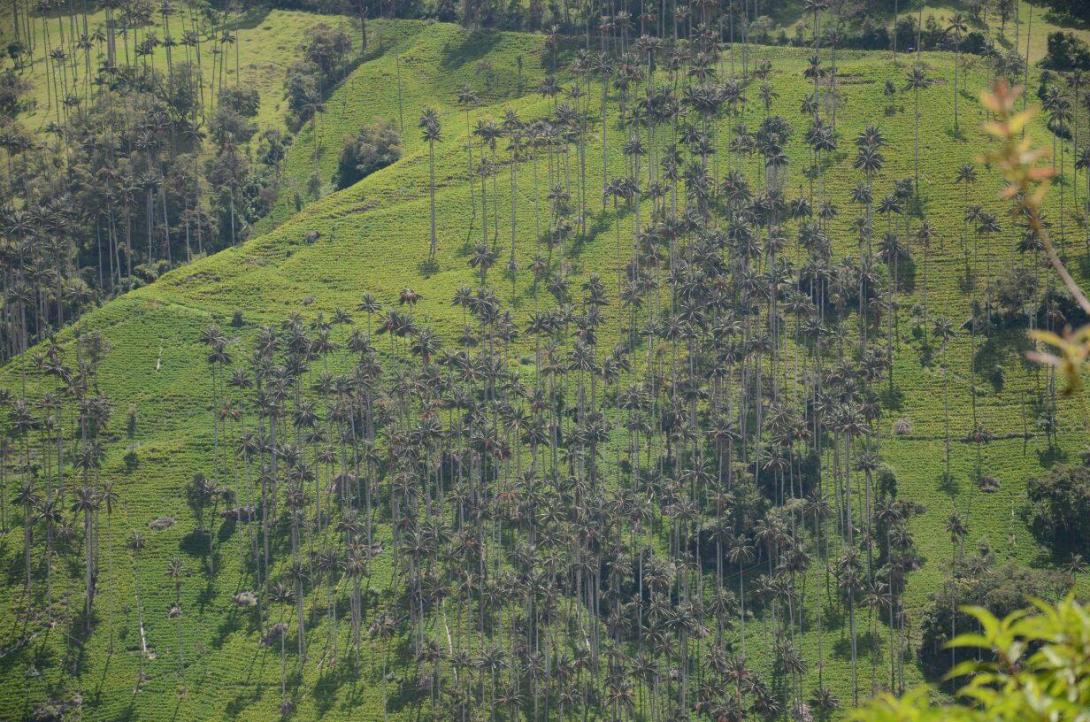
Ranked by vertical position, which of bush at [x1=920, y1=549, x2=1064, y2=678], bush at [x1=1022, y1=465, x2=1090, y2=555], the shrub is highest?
the shrub

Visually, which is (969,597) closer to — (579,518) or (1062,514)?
(1062,514)

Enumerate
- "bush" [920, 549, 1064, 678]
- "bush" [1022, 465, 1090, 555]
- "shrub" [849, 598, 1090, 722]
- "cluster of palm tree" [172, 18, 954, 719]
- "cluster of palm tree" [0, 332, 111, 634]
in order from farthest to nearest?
"bush" [1022, 465, 1090, 555] → "cluster of palm tree" [0, 332, 111, 634] → "bush" [920, 549, 1064, 678] → "cluster of palm tree" [172, 18, 954, 719] → "shrub" [849, 598, 1090, 722]

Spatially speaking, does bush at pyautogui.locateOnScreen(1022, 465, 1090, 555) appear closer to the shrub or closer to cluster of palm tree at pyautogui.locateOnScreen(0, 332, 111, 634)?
cluster of palm tree at pyautogui.locateOnScreen(0, 332, 111, 634)

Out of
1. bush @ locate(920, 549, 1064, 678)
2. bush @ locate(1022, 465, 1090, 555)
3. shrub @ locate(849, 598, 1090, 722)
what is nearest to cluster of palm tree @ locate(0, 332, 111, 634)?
bush @ locate(920, 549, 1064, 678)

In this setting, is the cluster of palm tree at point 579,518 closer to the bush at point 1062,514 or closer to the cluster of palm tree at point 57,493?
the bush at point 1062,514

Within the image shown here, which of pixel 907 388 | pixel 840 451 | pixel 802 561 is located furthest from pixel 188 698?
pixel 907 388

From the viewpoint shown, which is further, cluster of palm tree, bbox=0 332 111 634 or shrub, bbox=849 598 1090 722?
cluster of palm tree, bbox=0 332 111 634

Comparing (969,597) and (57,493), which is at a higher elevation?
(57,493)

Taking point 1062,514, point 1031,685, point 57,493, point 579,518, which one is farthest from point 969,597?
point 1031,685
